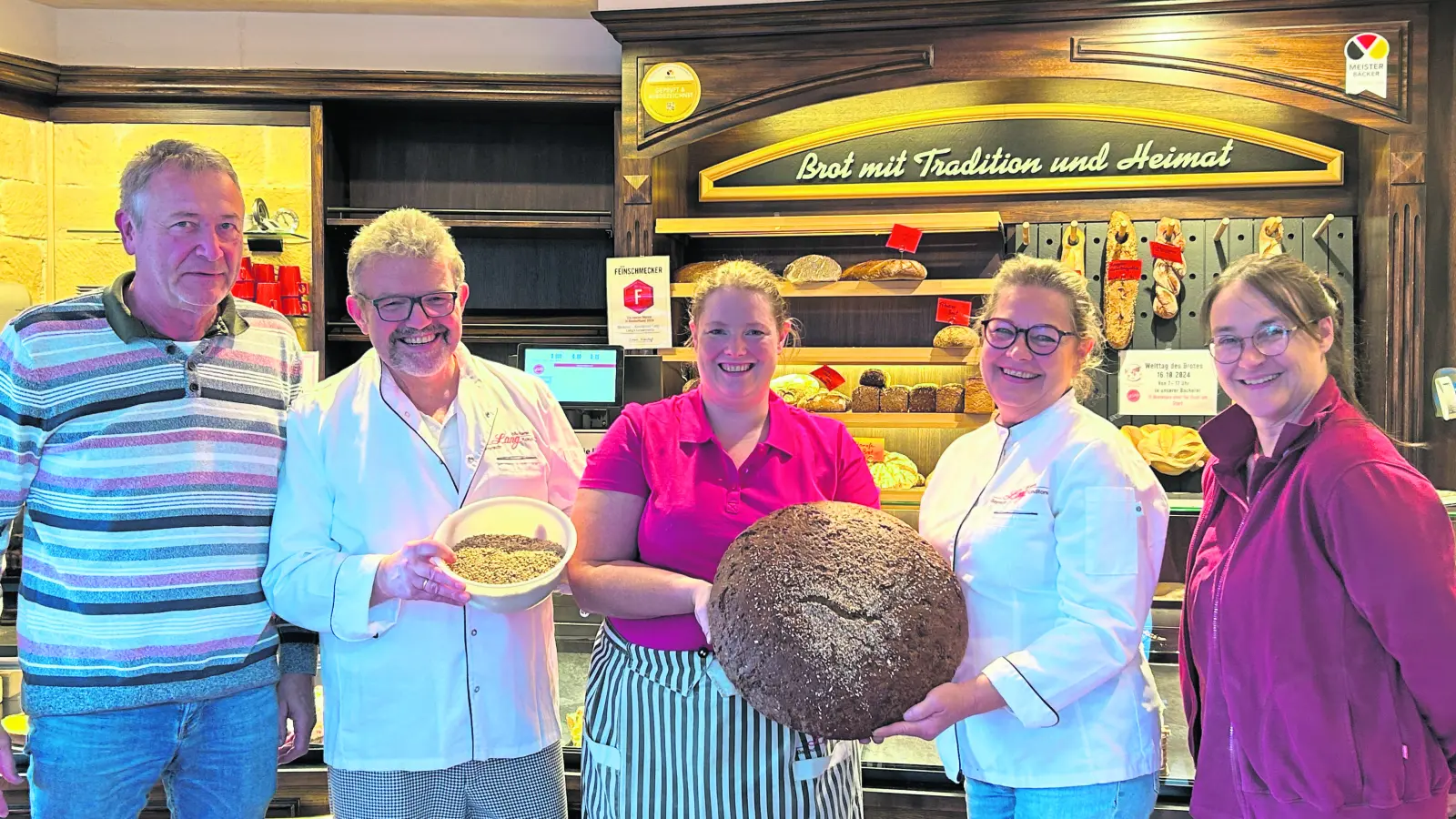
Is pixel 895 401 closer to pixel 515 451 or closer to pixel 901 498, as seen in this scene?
pixel 901 498

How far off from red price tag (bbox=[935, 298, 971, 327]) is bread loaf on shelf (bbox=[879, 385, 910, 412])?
29cm

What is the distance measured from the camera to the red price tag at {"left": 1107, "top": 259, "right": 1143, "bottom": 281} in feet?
11.0

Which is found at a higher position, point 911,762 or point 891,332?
point 891,332

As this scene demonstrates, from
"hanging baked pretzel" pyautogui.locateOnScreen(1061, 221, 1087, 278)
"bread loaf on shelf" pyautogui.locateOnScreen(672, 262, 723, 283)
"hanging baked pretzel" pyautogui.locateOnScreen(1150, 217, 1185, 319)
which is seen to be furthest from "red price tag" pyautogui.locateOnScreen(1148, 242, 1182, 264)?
"bread loaf on shelf" pyautogui.locateOnScreen(672, 262, 723, 283)

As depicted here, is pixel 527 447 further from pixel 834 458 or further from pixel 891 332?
pixel 891 332

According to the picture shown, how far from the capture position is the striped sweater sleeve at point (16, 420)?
1532 mm

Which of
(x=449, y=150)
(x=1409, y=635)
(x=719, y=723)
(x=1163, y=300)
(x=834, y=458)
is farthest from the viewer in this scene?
(x=449, y=150)

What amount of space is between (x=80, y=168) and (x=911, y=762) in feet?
11.9

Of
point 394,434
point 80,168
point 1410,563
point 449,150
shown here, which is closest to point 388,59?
point 449,150

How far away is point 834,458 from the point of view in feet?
5.36

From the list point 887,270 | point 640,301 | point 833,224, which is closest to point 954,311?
point 887,270

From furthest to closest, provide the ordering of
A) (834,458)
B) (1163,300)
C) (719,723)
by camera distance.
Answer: (1163,300)
(834,458)
(719,723)

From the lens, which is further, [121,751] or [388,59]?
Result: [388,59]

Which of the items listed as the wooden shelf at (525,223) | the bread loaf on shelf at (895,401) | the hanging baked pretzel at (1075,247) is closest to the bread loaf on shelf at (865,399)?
the bread loaf on shelf at (895,401)
